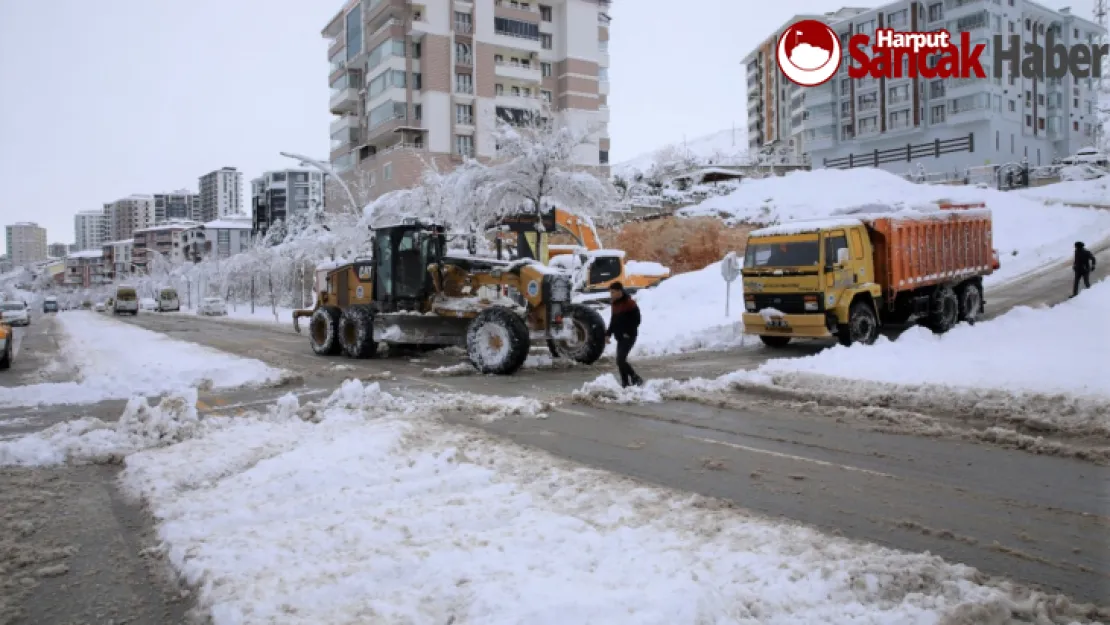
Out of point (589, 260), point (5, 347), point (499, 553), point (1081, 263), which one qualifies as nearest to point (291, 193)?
point (589, 260)

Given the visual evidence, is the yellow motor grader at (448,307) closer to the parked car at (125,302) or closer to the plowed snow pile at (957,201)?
the plowed snow pile at (957,201)

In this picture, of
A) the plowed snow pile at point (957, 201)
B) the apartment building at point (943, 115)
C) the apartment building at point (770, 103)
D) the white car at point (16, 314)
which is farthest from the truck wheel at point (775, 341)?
the apartment building at point (770, 103)

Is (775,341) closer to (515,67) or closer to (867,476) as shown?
(867,476)

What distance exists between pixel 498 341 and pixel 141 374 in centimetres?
609

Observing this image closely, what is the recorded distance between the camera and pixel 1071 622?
12.4 feet

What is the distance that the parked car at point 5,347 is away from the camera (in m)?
17.1

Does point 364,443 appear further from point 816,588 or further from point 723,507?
point 816,588

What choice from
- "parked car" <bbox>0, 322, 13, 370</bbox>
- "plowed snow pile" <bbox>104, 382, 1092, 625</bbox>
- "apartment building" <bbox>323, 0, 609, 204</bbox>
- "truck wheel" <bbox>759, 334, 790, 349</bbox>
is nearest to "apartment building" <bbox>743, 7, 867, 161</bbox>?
"apartment building" <bbox>323, 0, 609, 204</bbox>

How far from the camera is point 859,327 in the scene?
15.2m

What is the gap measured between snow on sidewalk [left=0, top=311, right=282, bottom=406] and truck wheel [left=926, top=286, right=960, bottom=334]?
13584mm

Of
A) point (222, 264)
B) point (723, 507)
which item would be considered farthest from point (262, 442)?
point (222, 264)

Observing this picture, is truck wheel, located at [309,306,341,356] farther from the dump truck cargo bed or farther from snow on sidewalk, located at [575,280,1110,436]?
the dump truck cargo bed

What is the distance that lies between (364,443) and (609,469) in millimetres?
2412

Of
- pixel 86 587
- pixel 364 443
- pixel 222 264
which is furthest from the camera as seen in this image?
pixel 222 264
